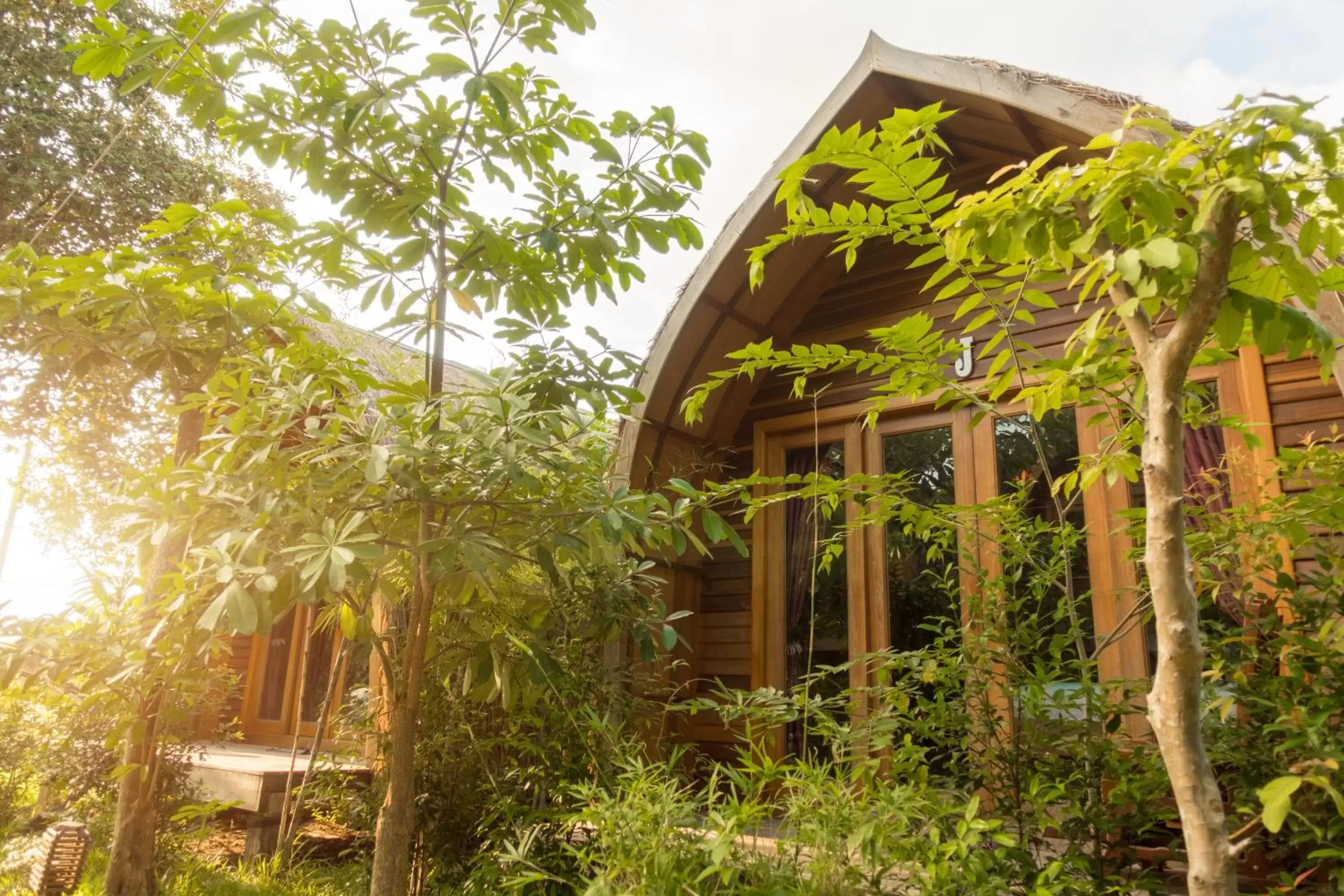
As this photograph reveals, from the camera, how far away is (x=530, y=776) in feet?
11.1

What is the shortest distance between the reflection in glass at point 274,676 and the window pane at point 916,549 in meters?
6.89

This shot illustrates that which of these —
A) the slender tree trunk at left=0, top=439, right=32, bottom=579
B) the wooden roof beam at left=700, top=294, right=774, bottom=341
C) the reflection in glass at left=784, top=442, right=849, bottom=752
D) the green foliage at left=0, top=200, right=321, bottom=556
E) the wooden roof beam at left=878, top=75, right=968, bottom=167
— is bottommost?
the reflection in glass at left=784, top=442, right=849, bottom=752

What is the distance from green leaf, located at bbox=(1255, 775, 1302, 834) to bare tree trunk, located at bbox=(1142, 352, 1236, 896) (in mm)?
83

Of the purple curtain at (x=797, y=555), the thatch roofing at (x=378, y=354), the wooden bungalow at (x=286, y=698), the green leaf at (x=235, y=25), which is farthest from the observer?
the thatch roofing at (x=378, y=354)

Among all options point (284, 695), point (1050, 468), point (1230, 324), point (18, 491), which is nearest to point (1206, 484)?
point (1050, 468)

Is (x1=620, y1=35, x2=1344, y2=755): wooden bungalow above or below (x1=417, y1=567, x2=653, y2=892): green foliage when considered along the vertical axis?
above

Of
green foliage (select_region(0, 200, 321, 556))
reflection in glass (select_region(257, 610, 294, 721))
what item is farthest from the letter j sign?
reflection in glass (select_region(257, 610, 294, 721))

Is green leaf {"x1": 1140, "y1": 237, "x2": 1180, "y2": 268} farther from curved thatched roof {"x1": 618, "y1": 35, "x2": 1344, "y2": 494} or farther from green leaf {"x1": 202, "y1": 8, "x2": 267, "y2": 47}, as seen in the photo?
curved thatched roof {"x1": 618, "y1": 35, "x2": 1344, "y2": 494}

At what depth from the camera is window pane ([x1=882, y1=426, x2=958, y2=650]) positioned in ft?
14.6

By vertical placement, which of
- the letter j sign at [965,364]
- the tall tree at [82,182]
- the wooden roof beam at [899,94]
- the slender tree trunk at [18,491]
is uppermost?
the tall tree at [82,182]

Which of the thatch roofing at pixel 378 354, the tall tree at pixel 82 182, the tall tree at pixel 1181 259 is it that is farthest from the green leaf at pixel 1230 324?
the tall tree at pixel 82 182

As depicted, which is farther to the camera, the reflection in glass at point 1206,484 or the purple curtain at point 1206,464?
the purple curtain at point 1206,464

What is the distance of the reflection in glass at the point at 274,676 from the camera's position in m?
9.09

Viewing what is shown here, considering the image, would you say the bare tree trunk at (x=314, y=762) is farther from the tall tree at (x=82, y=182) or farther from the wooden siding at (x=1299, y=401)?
the tall tree at (x=82, y=182)
